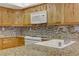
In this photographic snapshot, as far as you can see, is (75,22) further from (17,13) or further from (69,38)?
(17,13)

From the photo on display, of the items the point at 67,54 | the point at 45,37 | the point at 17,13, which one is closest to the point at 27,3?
the point at 17,13

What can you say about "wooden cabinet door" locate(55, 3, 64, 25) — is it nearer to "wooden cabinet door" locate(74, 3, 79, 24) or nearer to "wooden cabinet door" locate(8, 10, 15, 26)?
"wooden cabinet door" locate(74, 3, 79, 24)

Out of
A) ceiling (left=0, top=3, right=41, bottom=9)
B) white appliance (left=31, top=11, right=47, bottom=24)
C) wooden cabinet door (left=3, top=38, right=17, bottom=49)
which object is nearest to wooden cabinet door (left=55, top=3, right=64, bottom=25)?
white appliance (left=31, top=11, right=47, bottom=24)

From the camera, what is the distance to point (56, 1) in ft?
4.73

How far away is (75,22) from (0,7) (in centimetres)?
90

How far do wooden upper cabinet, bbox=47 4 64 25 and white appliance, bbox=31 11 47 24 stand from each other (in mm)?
69

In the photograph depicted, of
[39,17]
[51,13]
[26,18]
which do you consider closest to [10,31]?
[26,18]

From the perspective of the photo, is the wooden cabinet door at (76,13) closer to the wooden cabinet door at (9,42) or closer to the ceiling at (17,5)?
the ceiling at (17,5)

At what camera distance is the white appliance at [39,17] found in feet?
4.66

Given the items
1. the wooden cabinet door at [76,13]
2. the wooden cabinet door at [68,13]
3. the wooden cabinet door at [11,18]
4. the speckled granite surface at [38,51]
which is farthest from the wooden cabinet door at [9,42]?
the wooden cabinet door at [76,13]

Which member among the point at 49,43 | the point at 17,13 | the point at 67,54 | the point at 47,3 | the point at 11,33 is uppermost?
the point at 47,3

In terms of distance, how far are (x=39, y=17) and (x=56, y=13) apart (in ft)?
0.68

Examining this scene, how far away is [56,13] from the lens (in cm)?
144

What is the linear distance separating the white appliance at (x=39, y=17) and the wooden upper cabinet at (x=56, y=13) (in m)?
0.07
